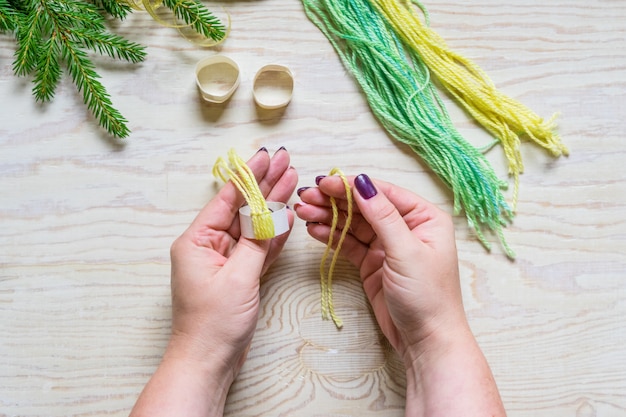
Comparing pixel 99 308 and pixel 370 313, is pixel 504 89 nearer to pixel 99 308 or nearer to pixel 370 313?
pixel 370 313

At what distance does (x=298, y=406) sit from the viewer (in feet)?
3.92

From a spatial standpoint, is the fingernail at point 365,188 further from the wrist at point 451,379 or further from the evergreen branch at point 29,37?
the evergreen branch at point 29,37

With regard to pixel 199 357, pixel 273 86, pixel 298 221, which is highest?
pixel 273 86

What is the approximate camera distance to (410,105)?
1.21 m

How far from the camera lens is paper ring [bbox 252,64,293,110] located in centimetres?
124

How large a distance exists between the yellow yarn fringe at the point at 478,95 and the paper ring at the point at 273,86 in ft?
0.82

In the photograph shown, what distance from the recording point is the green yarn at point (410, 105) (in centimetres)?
120

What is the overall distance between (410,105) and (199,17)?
1.59 feet

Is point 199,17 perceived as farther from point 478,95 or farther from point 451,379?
point 451,379

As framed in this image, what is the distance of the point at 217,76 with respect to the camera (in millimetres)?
1255

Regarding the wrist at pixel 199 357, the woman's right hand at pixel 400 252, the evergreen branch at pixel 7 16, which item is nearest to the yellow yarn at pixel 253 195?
the woman's right hand at pixel 400 252

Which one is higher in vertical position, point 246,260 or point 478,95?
point 478,95

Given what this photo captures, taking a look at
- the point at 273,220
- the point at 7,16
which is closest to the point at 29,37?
the point at 7,16

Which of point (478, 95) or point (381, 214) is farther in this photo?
point (478, 95)
